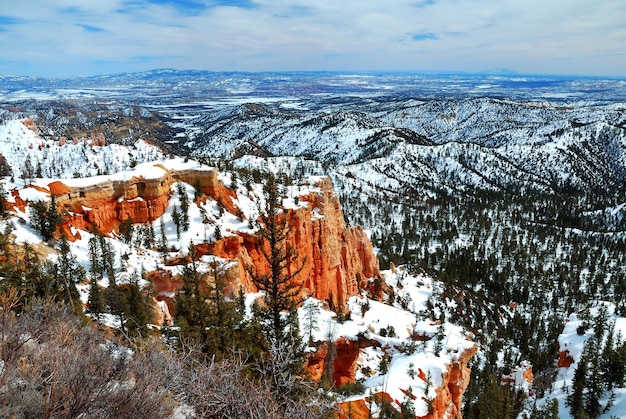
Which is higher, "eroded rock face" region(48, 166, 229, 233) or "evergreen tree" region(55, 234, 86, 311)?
"eroded rock face" region(48, 166, 229, 233)

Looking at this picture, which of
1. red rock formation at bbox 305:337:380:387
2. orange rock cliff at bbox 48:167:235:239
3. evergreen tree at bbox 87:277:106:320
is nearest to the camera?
evergreen tree at bbox 87:277:106:320

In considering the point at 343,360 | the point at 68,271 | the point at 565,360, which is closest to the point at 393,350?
the point at 343,360

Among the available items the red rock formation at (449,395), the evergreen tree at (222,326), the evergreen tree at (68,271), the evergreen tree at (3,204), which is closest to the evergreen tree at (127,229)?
the evergreen tree at (68,271)

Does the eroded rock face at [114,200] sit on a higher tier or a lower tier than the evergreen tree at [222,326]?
higher

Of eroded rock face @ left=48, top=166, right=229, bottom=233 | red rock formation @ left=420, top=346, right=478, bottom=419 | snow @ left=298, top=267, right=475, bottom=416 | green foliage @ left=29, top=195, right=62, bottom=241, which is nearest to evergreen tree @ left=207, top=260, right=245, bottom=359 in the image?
snow @ left=298, top=267, right=475, bottom=416

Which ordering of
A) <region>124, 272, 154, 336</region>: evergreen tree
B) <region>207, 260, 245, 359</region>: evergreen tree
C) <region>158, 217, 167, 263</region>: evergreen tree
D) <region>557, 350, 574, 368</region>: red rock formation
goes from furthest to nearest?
1. <region>557, 350, 574, 368</region>: red rock formation
2. <region>158, 217, 167, 263</region>: evergreen tree
3. <region>124, 272, 154, 336</region>: evergreen tree
4. <region>207, 260, 245, 359</region>: evergreen tree

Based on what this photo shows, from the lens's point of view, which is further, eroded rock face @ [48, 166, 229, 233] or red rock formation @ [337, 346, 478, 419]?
eroded rock face @ [48, 166, 229, 233]

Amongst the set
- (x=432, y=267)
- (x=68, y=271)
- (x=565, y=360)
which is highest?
(x=68, y=271)

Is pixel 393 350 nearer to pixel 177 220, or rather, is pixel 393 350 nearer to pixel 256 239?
pixel 256 239

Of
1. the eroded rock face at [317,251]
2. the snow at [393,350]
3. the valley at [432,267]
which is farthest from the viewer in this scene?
the eroded rock face at [317,251]

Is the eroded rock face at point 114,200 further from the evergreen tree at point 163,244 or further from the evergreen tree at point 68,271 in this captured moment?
the evergreen tree at point 68,271

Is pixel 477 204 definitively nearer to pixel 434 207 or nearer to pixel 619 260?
pixel 434 207

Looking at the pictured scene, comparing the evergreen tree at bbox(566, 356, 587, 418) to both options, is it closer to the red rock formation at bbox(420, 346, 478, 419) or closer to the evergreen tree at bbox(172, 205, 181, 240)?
the red rock formation at bbox(420, 346, 478, 419)

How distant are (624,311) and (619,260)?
53235 mm
